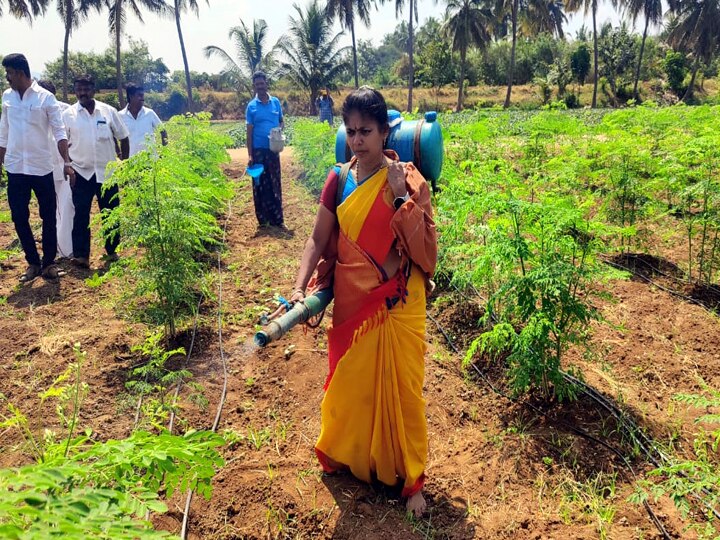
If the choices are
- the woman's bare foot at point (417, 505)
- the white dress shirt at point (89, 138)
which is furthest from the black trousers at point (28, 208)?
the woman's bare foot at point (417, 505)

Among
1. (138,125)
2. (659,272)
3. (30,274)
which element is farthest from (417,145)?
(138,125)

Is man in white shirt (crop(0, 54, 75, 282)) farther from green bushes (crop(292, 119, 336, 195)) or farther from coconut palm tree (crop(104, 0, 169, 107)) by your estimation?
coconut palm tree (crop(104, 0, 169, 107))

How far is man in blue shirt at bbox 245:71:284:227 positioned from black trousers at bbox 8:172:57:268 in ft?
7.72

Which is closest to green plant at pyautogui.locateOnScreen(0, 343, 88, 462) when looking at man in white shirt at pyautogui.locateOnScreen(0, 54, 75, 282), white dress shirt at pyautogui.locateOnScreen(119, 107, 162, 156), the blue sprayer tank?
the blue sprayer tank

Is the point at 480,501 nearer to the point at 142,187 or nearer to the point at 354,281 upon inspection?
the point at 354,281

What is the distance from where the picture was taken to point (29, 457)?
2.88 m

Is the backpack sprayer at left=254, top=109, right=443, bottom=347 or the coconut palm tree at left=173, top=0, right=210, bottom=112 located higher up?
the coconut palm tree at left=173, top=0, right=210, bottom=112

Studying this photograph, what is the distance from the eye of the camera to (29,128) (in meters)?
5.22

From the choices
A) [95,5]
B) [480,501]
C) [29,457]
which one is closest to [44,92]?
[29,457]

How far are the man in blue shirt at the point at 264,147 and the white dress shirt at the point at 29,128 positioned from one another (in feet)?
7.21

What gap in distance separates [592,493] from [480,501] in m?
0.56

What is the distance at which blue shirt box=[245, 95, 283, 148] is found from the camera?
6.85 m

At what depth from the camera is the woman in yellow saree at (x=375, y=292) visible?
88.7 inches

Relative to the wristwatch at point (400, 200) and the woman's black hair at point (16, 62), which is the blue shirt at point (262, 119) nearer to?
the woman's black hair at point (16, 62)
